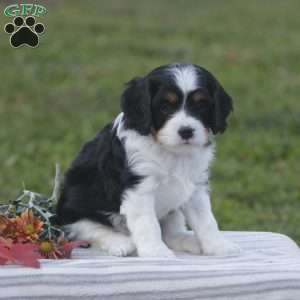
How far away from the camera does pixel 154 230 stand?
5230 mm

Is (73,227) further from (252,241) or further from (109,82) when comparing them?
(109,82)

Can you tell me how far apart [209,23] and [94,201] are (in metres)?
13.4

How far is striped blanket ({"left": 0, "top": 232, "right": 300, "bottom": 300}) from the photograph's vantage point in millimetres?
4586

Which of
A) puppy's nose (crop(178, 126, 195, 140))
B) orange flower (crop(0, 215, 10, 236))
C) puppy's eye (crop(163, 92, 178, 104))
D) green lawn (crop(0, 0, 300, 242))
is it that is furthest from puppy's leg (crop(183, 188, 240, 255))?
green lawn (crop(0, 0, 300, 242))

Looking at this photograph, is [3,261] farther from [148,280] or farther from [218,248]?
[218,248]

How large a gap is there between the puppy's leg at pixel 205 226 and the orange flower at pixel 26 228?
2.96 ft

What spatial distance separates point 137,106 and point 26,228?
89 cm

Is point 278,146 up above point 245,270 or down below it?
below

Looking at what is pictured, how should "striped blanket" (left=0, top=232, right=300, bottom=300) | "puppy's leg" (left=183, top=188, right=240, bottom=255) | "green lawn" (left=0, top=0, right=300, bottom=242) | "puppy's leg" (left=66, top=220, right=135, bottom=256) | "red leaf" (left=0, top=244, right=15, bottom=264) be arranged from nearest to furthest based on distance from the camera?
1. "striped blanket" (left=0, top=232, right=300, bottom=300)
2. "red leaf" (left=0, top=244, right=15, bottom=264)
3. "puppy's leg" (left=66, top=220, right=135, bottom=256)
4. "puppy's leg" (left=183, top=188, right=240, bottom=255)
5. "green lawn" (left=0, top=0, right=300, bottom=242)

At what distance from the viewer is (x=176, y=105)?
5164 mm

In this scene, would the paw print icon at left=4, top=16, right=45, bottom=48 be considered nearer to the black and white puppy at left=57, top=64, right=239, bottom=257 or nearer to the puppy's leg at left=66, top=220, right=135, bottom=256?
the black and white puppy at left=57, top=64, right=239, bottom=257

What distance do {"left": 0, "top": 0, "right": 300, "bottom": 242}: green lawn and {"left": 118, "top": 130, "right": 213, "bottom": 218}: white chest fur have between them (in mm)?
3072

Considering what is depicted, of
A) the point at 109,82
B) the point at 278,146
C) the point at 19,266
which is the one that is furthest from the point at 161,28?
the point at 19,266

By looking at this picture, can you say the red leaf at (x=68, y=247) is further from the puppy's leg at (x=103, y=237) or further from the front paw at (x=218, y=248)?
the front paw at (x=218, y=248)
